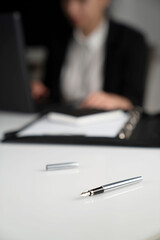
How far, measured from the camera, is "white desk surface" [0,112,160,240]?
300 millimetres

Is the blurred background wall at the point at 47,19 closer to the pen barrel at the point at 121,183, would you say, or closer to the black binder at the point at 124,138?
the black binder at the point at 124,138

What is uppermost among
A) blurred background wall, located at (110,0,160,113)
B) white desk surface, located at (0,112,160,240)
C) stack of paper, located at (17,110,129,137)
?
blurred background wall, located at (110,0,160,113)

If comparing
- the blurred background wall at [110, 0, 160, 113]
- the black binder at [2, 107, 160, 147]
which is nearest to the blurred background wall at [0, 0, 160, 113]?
the blurred background wall at [110, 0, 160, 113]

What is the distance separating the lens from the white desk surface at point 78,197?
0.99 ft

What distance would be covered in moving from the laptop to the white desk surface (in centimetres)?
29

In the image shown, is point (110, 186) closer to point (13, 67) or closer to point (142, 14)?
point (13, 67)

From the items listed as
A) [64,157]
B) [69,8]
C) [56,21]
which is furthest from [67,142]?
[56,21]

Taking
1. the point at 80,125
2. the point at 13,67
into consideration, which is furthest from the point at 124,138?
the point at 13,67

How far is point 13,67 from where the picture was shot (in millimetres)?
787

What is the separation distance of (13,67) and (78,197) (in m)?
0.51

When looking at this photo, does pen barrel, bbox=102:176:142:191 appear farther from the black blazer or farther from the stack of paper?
the black blazer

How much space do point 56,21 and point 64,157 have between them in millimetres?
2463

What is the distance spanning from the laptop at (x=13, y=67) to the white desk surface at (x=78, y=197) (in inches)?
11.4

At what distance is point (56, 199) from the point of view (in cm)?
37
